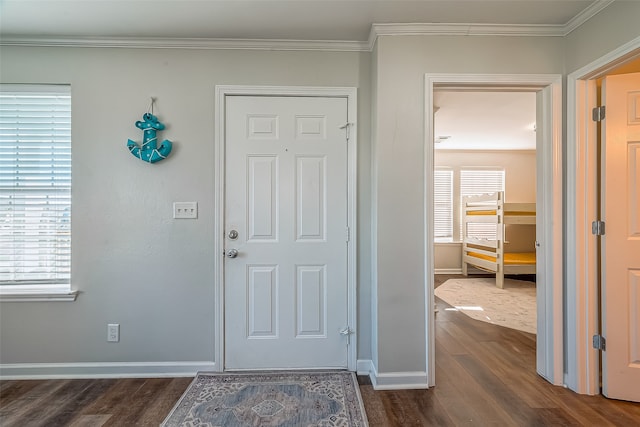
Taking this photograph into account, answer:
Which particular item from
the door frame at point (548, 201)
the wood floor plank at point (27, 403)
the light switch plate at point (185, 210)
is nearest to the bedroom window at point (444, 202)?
the door frame at point (548, 201)

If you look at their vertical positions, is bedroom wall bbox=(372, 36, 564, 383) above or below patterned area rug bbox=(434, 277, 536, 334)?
above

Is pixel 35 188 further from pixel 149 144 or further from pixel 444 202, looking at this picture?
pixel 444 202

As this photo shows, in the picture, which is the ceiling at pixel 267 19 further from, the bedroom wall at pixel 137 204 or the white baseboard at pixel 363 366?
the white baseboard at pixel 363 366

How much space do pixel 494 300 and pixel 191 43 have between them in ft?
14.8

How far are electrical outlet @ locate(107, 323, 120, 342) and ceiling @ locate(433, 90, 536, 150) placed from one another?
3.03 m

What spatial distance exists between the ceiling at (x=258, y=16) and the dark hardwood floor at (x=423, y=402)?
2.39 m

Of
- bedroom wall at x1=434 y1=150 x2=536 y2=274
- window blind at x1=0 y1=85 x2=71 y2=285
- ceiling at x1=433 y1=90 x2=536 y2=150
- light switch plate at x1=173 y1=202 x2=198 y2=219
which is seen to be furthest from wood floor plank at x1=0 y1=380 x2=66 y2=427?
bedroom wall at x1=434 y1=150 x2=536 y2=274

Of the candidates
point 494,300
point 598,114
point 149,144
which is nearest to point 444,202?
point 494,300

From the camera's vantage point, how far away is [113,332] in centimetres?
226

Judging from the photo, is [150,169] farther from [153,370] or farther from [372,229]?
[372,229]

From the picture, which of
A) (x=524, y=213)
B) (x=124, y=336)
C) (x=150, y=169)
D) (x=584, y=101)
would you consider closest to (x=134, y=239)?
(x=150, y=169)

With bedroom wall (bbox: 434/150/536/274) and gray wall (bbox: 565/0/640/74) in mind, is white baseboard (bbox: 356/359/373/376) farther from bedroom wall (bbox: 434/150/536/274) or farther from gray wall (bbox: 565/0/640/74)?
bedroom wall (bbox: 434/150/536/274)

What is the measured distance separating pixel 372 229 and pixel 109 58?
227 cm

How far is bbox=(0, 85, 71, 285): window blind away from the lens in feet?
7.47
